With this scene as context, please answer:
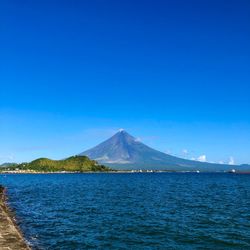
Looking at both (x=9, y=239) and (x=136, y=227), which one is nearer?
(x=9, y=239)

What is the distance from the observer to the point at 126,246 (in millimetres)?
25859

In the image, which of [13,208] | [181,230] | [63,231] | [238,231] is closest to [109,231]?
[63,231]

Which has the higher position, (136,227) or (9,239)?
(136,227)

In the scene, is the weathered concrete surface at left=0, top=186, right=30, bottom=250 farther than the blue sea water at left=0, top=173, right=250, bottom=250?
No

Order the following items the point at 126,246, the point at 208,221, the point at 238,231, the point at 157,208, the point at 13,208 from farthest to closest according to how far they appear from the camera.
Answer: the point at 13,208
the point at 157,208
the point at 208,221
the point at 238,231
the point at 126,246

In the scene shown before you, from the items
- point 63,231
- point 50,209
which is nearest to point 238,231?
point 63,231

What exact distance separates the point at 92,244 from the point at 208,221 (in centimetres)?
1407

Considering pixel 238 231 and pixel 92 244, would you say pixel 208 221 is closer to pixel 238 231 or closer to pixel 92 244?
pixel 238 231

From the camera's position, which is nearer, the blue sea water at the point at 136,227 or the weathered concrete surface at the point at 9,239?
the weathered concrete surface at the point at 9,239

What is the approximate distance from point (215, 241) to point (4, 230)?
15233 millimetres

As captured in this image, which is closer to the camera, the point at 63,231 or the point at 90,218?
the point at 63,231

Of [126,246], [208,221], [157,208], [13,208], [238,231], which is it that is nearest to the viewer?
[126,246]

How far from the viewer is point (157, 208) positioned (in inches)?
1805

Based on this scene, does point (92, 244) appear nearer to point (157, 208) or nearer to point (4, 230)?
point (4, 230)
